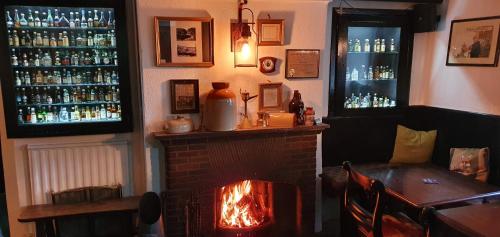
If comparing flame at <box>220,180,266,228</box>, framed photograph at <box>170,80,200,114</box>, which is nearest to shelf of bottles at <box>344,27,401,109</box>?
flame at <box>220,180,266,228</box>

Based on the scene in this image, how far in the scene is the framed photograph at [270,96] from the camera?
3.07 meters

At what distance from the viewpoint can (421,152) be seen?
356cm

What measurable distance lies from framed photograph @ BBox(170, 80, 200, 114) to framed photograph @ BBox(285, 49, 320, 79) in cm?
80

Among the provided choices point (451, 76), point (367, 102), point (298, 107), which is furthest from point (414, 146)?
point (298, 107)

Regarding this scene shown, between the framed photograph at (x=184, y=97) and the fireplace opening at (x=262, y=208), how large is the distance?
78cm

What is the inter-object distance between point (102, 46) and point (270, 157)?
5.42ft

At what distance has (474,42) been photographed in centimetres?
331

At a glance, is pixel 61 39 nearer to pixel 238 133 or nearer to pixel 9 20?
pixel 9 20

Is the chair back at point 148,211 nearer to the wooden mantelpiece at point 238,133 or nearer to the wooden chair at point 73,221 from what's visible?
the wooden mantelpiece at point 238,133

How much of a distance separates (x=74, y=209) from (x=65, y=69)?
3.74 ft

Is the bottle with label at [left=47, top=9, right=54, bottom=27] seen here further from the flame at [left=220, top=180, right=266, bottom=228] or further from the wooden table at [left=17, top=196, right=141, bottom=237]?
the flame at [left=220, top=180, right=266, bottom=228]

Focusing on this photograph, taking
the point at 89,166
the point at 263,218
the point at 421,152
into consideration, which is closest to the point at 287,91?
the point at 263,218

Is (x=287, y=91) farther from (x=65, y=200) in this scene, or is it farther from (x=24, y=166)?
(x=24, y=166)

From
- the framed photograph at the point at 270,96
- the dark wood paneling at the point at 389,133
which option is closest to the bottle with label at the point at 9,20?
the framed photograph at the point at 270,96
